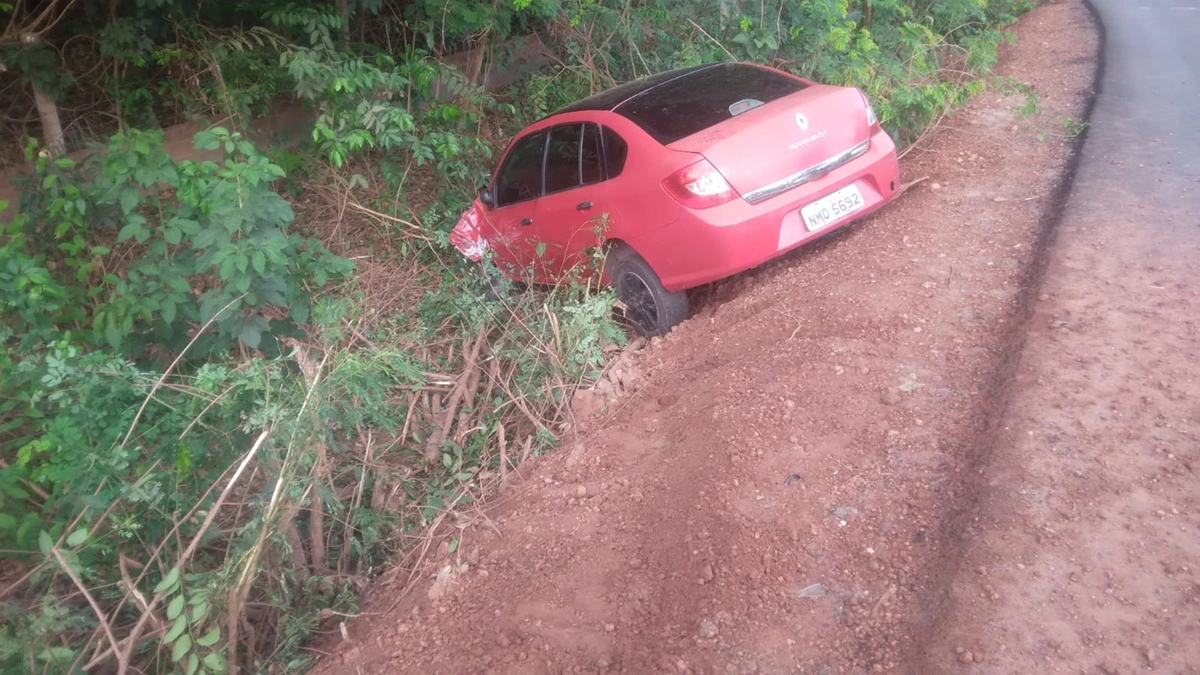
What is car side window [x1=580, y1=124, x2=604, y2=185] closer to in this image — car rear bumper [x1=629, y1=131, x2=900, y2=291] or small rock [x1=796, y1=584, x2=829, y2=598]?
car rear bumper [x1=629, y1=131, x2=900, y2=291]

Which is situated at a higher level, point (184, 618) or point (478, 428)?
point (184, 618)

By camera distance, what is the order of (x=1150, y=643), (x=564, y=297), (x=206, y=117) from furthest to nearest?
1. (x=206, y=117)
2. (x=564, y=297)
3. (x=1150, y=643)

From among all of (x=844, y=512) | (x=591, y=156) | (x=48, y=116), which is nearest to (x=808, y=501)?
(x=844, y=512)

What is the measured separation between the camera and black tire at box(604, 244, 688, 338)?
5578 millimetres

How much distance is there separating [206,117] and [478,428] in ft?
16.6

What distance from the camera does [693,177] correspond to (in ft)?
16.6

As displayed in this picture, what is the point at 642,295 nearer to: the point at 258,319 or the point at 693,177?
the point at 693,177

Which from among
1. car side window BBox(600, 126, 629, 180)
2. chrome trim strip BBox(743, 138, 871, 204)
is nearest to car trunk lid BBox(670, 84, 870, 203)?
chrome trim strip BBox(743, 138, 871, 204)

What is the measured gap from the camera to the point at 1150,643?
8.84 ft

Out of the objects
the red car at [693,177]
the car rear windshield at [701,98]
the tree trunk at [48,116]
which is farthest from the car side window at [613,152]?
the tree trunk at [48,116]

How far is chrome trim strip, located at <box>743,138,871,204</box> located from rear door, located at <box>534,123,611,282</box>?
101 centimetres

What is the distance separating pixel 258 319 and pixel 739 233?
2.78m

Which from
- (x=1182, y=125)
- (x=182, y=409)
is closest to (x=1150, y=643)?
(x=182, y=409)

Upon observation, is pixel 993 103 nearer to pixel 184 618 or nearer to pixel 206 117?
pixel 206 117
